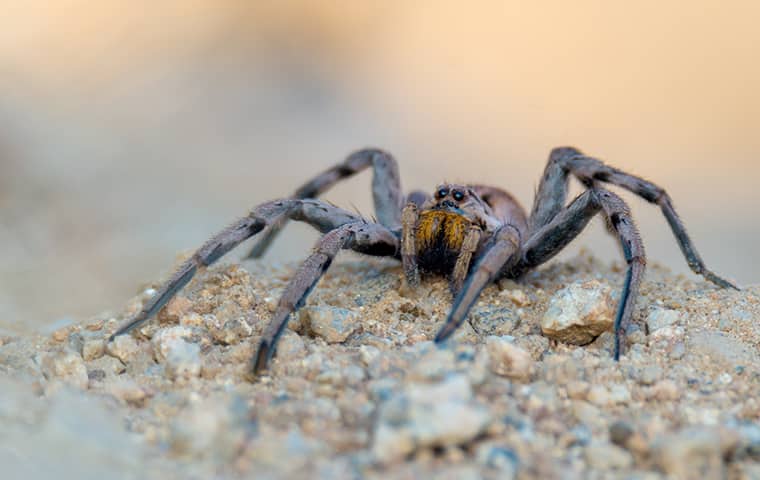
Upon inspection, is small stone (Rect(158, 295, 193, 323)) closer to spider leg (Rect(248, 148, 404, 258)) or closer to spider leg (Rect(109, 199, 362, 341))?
spider leg (Rect(109, 199, 362, 341))

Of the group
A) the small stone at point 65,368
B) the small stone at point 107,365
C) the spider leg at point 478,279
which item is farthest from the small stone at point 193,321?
the spider leg at point 478,279

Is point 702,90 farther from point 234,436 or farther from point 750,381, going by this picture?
point 234,436

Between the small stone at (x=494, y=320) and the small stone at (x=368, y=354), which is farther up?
the small stone at (x=368, y=354)

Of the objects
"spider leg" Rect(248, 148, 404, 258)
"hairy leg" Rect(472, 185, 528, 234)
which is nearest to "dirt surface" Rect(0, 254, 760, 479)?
"hairy leg" Rect(472, 185, 528, 234)

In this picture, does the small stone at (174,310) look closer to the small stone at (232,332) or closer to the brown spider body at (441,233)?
the small stone at (232,332)

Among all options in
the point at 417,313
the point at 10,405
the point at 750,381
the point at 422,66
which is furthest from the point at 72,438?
the point at 422,66
